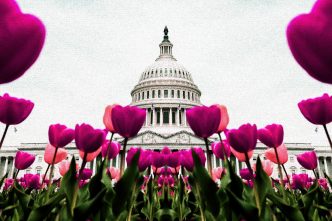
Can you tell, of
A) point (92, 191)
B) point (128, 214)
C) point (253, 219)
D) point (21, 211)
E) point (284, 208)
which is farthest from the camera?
point (21, 211)

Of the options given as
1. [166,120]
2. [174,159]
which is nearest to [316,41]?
[174,159]

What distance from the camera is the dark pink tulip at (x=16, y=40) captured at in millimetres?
890

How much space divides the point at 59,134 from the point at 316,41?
2089 mm

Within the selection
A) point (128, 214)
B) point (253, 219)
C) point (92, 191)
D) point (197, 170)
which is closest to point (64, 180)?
point (92, 191)

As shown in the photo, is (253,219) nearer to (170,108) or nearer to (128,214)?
(128,214)

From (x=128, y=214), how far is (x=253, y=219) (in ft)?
3.06

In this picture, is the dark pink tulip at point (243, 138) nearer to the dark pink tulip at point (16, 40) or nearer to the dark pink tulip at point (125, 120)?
the dark pink tulip at point (125, 120)

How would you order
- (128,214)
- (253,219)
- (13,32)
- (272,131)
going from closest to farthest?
1. (13,32)
2. (253,219)
3. (128,214)
4. (272,131)

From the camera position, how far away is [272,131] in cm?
245

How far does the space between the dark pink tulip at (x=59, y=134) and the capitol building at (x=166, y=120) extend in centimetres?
5043

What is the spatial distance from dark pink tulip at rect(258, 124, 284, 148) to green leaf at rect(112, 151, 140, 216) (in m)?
1.14

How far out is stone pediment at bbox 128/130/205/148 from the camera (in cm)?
5775

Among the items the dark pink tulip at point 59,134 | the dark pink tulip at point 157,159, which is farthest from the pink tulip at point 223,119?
the dark pink tulip at point 157,159

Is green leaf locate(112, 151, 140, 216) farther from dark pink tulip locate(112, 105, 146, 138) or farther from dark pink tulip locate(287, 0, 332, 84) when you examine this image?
dark pink tulip locate(287, 0, 332, 84)
